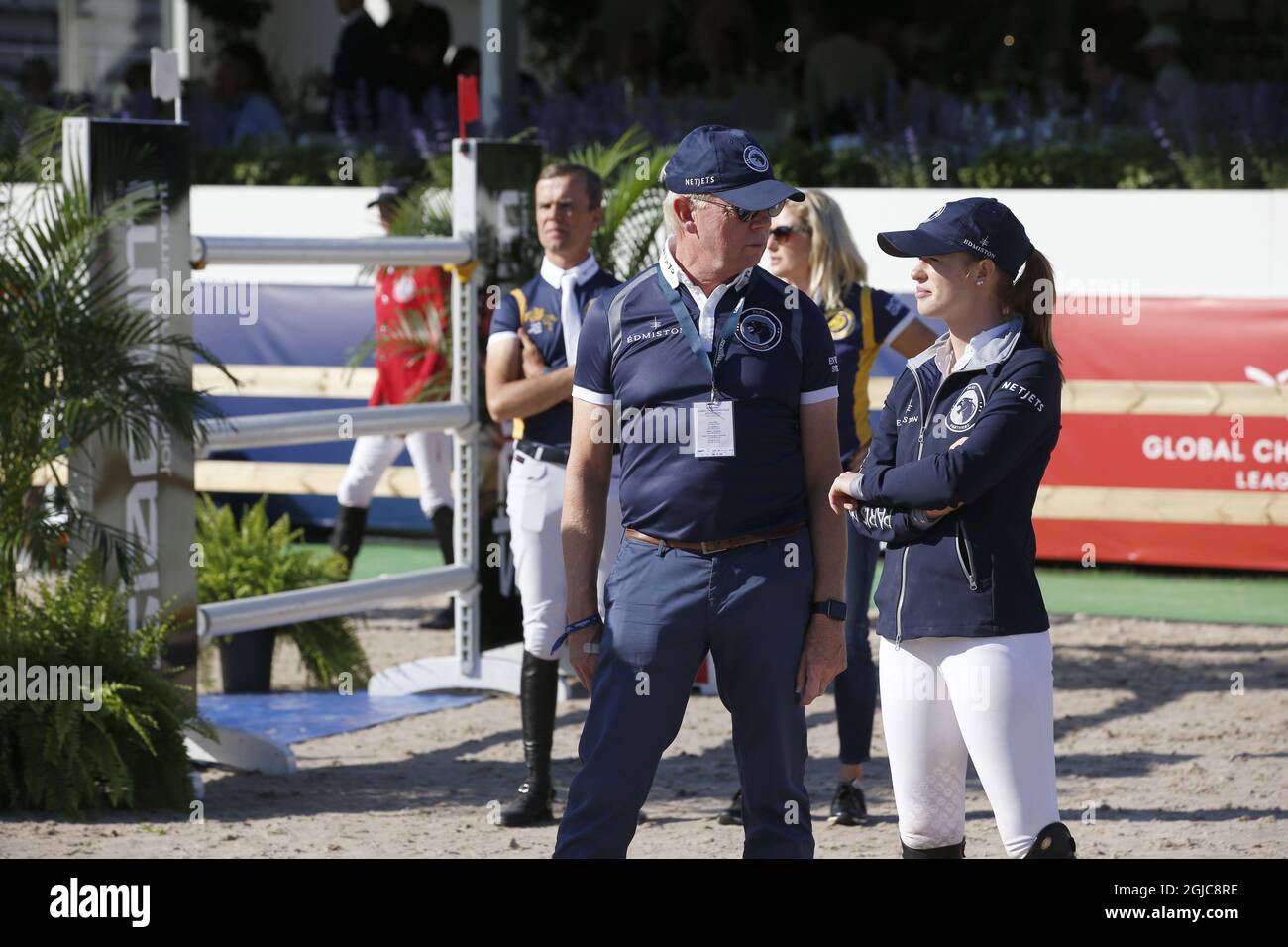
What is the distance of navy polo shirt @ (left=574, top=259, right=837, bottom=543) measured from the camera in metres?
3.85

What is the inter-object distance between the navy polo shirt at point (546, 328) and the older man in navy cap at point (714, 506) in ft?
7.12

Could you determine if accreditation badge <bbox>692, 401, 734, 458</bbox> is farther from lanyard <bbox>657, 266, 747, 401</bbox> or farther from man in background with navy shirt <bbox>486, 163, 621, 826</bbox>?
man in background with navy shirt <bbox>486, 163, 621, 826</bbox>

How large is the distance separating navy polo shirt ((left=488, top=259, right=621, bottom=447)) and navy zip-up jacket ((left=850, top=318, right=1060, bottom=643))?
7.67ft

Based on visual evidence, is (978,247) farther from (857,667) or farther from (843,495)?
(857,667)

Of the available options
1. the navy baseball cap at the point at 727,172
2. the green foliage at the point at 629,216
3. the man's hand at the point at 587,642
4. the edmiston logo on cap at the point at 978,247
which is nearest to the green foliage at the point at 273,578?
the green foliage at the point at 629,216

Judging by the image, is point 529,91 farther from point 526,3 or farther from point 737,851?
point 737,851

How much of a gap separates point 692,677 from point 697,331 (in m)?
0.70

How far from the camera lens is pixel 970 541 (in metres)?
3.84

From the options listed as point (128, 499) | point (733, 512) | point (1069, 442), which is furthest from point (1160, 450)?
point (733, 512)

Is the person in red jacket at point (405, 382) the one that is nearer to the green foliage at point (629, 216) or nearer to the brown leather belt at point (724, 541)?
the green foliage at point (629, 216)

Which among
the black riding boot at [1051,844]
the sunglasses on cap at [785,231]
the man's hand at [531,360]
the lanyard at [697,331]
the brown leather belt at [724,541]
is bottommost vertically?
the black riding boot at [1051,844]

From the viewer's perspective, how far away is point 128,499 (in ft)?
19.4

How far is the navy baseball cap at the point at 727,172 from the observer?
383 cm

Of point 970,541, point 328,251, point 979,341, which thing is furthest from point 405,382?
point 970,541
